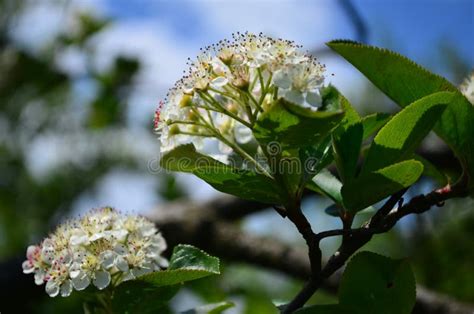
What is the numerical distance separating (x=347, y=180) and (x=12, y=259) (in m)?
1.66

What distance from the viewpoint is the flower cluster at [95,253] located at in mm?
789

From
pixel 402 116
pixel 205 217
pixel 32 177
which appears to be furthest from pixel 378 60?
pixel 32 177

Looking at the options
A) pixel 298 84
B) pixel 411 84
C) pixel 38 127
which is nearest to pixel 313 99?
pixel 298 84

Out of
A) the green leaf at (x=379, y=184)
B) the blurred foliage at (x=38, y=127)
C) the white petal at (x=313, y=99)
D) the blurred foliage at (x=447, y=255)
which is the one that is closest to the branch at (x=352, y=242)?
the green leaf at (x=379, y=184)

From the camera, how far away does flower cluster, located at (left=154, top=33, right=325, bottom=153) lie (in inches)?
27.6

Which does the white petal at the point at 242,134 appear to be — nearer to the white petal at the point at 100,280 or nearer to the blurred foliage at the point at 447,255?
the white petal at the point at 100,280

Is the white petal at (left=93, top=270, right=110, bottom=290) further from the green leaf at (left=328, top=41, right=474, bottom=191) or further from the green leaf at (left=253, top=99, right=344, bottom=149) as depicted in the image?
the green leaf at (left=328, top=41, right=474, bottom=191)

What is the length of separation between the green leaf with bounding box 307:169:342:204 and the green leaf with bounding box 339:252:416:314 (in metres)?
0.08

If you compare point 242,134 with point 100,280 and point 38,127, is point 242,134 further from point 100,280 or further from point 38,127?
point 38,127

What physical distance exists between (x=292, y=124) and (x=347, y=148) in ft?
0.36

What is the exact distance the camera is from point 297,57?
721 mm

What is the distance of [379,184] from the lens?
0.70 metres

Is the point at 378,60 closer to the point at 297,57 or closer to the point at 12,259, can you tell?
the point at 297,57

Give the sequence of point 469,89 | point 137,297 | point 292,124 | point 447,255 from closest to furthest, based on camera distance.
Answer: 1. point 292,124
2. point 137,297
3. point 469,89
4. point 447,255
